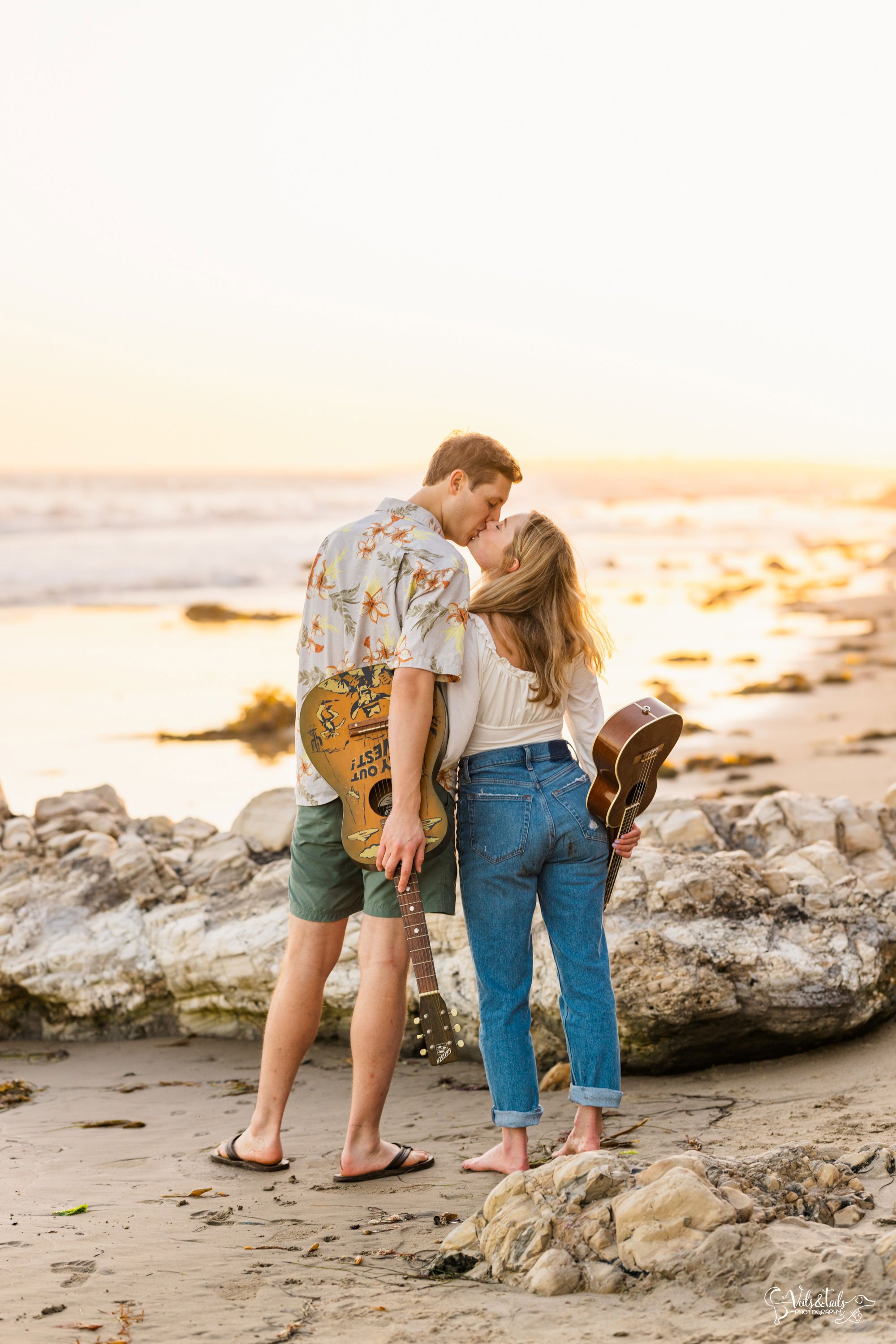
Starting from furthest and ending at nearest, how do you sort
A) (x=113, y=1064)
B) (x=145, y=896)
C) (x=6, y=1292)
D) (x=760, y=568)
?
(x=760, y=568)
(x=145, y=896)
(x=113, y=1064)
(x=6, y=1292)

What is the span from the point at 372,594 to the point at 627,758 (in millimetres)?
879

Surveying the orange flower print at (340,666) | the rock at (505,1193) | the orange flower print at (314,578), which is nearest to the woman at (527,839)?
the orange flower print at (340,666)

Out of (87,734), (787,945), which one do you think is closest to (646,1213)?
(787,945)

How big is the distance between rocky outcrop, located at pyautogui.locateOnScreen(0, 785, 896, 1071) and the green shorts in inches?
37.6

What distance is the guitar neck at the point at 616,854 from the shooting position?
12.0ft

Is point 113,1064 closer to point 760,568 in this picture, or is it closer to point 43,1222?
point 43,1222

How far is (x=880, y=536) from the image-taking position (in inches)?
1219

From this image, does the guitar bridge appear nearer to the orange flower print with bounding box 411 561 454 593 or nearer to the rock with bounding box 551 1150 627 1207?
the orange flower print with bounding box 411 561 454 593

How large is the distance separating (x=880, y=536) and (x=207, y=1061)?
95.6 ft

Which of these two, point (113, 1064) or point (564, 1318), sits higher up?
point (564, 1318)

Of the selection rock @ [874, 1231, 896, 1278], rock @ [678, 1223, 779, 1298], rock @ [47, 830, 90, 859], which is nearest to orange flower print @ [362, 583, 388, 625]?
rock @ [678, 1223, 779, 1298]

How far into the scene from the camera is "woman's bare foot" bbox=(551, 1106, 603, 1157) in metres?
3.55

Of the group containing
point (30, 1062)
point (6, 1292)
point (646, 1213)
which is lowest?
point (30, 1062)

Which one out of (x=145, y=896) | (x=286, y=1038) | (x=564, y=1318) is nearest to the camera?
(x=564, y=1318)
